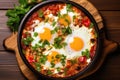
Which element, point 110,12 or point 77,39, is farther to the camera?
point 110,12

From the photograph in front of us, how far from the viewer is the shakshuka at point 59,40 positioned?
2.08m

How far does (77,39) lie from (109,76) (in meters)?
0.31

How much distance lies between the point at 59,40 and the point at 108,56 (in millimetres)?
317

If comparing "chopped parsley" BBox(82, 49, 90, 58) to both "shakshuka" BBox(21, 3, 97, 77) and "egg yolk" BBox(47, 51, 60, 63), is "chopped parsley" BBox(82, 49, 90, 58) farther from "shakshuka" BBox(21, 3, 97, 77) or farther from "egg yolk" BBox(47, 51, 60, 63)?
"egg yolk" BBox(47, 51, 60, 63)

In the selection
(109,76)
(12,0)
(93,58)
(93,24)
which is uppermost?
(12,0)

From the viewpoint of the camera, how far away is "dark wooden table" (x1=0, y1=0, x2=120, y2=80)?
7.19 ft

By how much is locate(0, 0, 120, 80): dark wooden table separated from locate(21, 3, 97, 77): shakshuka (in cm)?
16

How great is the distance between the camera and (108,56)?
7.16 feet

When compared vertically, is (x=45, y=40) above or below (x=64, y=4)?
below

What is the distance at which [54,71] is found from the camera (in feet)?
6.82

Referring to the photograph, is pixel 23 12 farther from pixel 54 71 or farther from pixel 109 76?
pixel 109 76

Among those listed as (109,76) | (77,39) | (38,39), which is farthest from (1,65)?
(109,76)

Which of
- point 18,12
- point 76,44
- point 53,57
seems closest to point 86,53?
point 76,44

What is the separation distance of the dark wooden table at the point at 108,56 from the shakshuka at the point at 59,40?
16 centimetres
